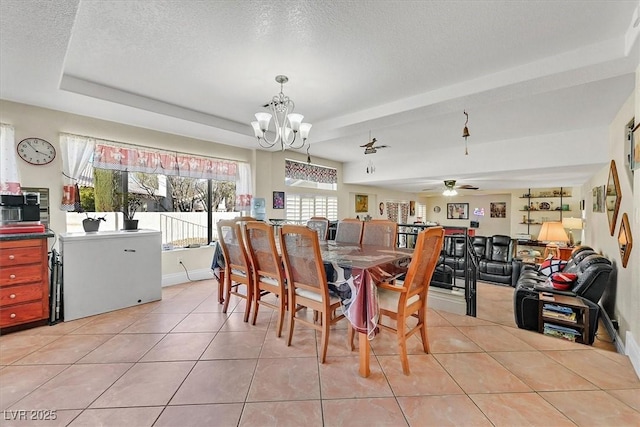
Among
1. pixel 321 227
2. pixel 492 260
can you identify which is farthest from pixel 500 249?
pixel 321 227

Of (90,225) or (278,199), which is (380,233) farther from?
(90,225)

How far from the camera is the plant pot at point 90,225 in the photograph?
320 centimetres

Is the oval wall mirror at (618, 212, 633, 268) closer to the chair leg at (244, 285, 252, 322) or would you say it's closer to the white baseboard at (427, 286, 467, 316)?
the white baseboard at (427, 286, 467, 316)

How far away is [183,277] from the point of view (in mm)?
4379

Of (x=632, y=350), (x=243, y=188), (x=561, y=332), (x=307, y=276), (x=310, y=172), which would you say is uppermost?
(x=310, y=172)

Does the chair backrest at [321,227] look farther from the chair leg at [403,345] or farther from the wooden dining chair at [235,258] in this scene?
the chair leg at [403,345]

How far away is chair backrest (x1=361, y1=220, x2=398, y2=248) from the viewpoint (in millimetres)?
3137

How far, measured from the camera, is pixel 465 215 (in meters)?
10.8

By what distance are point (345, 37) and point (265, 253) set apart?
191 centimetres

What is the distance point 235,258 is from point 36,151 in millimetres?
2515

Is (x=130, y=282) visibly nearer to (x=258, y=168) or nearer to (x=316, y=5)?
(x=258, y=168)

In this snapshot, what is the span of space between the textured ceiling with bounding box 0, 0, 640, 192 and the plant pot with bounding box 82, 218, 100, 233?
1282 mm

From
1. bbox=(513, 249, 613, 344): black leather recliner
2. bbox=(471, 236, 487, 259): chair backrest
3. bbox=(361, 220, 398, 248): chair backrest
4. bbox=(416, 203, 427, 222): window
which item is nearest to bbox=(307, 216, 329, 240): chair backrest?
bbox=(361, 220, 398, 248): chair backrest

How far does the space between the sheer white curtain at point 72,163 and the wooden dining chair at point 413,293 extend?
3.70 metres
